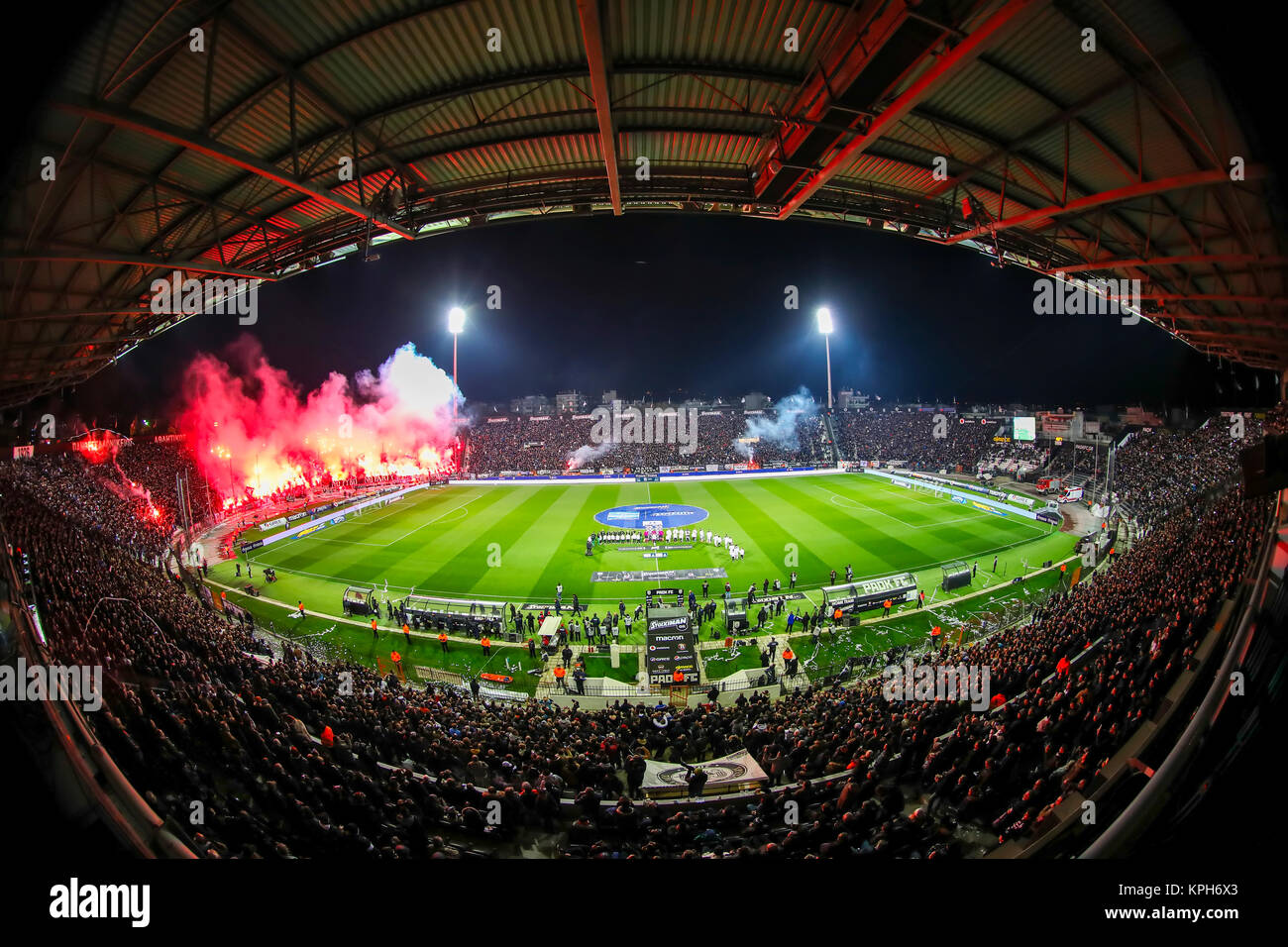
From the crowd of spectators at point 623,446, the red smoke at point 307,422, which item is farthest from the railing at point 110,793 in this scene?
the crowd of spectators at point 623,446

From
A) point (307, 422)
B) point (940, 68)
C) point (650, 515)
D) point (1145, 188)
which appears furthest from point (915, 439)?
point (307, 422)

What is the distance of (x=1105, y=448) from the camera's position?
41.7 meters

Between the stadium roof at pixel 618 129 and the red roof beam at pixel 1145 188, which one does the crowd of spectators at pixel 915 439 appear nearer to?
the stadium roof at pixel 618 129

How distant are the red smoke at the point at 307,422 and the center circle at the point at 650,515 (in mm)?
35737

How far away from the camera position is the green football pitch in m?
24.0

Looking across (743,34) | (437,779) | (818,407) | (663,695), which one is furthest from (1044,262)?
(818,407)

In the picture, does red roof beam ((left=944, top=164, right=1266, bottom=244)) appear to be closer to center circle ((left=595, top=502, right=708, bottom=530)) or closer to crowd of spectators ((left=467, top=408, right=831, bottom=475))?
center circle ((left=595, top=502, right=708, bottom=530))

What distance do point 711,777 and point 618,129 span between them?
1314cm

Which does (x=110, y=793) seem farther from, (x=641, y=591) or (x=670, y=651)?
(x=641, y=591)

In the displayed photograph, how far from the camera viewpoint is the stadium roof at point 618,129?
6.89 m

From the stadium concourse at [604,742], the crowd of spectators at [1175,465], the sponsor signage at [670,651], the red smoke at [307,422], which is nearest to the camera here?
the stadium concourse at [604,742]
